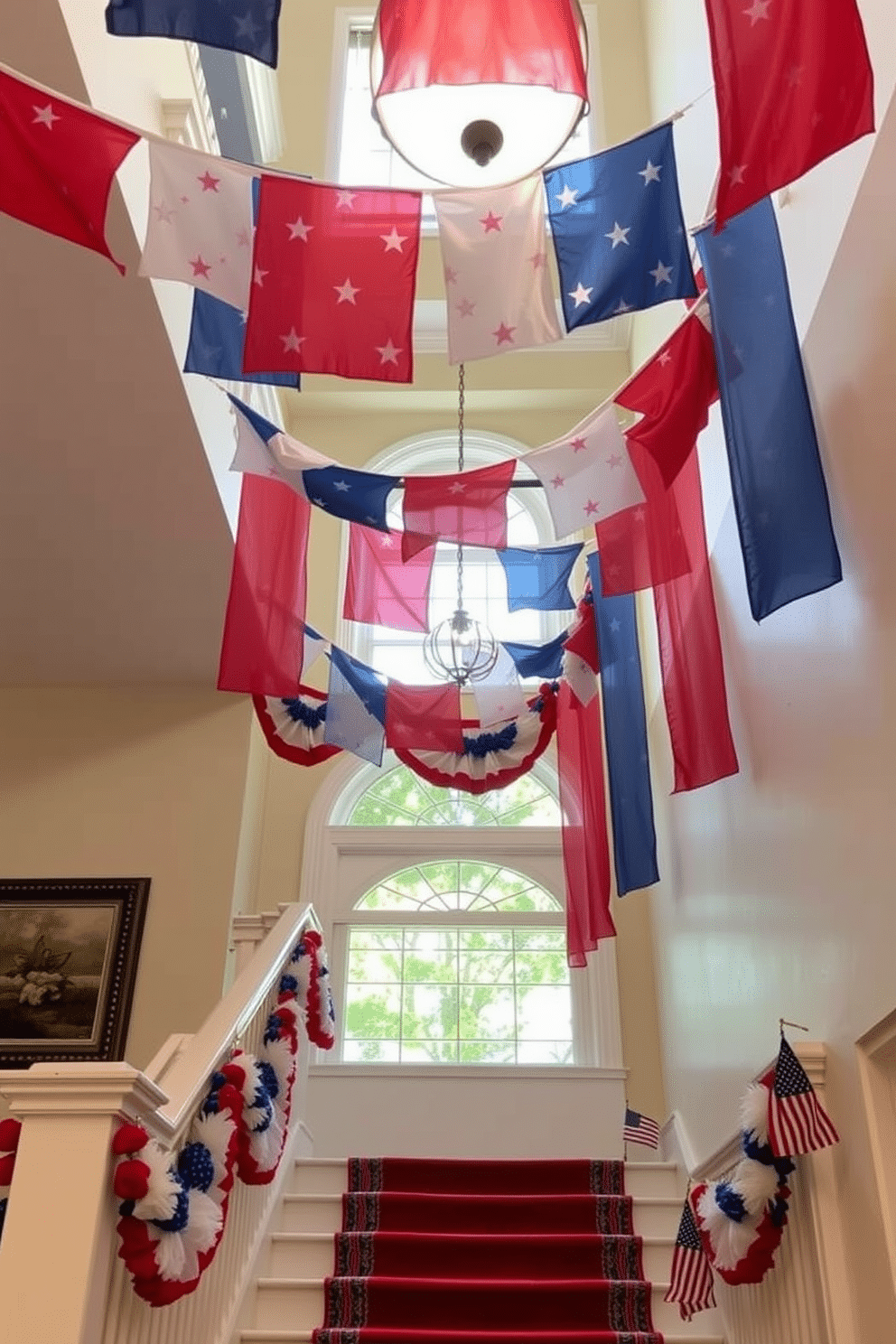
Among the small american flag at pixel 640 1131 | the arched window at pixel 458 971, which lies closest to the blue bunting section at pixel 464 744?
the small american flag at pixel 640 1131

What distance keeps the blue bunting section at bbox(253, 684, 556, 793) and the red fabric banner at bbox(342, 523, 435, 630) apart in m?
0.56

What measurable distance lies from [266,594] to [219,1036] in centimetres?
185

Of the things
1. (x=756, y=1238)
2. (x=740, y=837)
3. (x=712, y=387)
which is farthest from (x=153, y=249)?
(x=756, y=1238)

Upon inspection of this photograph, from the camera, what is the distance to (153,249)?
3664mm

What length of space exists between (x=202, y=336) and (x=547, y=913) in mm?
4660

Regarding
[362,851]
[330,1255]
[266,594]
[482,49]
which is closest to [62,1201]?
[330,1255]

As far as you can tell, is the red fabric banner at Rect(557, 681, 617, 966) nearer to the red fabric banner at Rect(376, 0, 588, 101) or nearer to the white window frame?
the white window frame

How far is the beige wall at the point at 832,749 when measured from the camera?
10.8ft

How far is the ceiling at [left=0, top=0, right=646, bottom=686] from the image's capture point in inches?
174

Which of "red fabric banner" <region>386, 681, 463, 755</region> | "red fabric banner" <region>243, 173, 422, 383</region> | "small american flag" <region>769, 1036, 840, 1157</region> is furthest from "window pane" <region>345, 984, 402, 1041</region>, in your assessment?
"red fabric banner" <region>243, 173, 422, 383</region>

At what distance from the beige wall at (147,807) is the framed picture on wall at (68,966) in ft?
0.25

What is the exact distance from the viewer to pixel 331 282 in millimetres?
3762

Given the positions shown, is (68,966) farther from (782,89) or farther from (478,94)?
(782,89)

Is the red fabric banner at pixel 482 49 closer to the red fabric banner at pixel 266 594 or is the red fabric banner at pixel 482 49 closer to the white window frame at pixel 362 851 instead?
the red fabric banner at pixel 266 594
